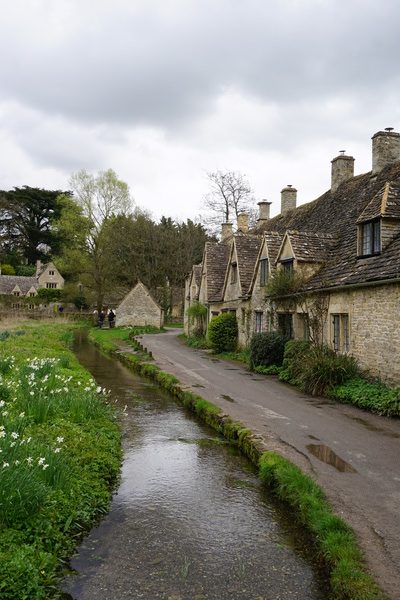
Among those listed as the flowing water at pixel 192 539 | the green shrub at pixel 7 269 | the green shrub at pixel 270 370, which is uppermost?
the green shrub at pixel 7 269

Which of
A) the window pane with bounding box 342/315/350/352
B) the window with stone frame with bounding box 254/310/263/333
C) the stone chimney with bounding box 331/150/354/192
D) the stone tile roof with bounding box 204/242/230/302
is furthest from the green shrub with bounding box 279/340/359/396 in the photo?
the stone tile roof with bounding box 204/242/230/302

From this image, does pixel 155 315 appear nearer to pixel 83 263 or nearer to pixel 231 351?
pixel 83 263

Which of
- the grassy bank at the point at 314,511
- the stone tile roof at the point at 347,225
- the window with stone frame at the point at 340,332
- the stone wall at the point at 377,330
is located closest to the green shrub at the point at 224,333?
the stone tile roof at the point at 347,225

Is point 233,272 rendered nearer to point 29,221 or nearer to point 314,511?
point 314,511

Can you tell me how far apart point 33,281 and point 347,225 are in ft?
224

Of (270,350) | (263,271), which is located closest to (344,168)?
(263,271)

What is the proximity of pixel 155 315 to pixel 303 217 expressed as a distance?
2272 cm

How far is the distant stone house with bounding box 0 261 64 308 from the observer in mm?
77925

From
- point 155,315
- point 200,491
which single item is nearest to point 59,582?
point 200,491

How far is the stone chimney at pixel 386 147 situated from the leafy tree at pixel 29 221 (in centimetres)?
6408

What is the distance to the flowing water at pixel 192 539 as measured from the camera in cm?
495

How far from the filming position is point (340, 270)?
16719 mm

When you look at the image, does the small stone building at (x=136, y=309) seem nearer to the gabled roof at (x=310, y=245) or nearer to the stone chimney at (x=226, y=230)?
the stone chimney at (x=226, y=230)

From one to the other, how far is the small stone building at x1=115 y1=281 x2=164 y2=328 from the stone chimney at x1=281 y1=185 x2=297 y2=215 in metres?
18.2
